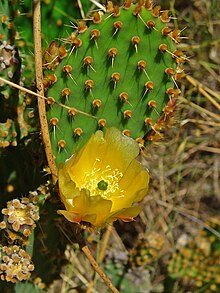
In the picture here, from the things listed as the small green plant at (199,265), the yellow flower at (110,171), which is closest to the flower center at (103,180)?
the yellow flower at (110,171)

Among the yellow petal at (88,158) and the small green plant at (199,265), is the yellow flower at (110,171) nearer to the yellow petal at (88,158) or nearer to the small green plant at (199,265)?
the yellow petal at (88,158)

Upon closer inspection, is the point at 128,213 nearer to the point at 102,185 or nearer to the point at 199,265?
the point at 102,185

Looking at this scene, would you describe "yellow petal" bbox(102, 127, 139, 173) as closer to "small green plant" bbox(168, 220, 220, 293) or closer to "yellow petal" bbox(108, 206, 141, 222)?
"yellow petal" bbox(108, 206, 141, 222)

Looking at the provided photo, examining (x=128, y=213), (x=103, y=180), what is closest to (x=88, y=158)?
(x=103, y=180)

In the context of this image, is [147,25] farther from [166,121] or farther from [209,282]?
[209,282]

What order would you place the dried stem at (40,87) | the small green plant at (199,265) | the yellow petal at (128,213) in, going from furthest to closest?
the small green plant at (199,265)
the dried stem at (40,87)
the yellow petal at (128,213)

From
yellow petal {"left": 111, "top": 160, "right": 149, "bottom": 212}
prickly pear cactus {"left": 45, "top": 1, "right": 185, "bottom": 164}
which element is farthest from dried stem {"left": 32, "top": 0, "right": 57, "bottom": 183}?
yellow petal {"left": 111, "top": 160, "right": 149, "bottom": 212}

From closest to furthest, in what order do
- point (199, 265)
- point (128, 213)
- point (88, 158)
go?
point (128, 213)
point (88, 158)
point (199, 265)

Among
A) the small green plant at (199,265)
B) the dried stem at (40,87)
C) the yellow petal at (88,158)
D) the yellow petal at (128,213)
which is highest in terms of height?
the dried stem at (40,87)
